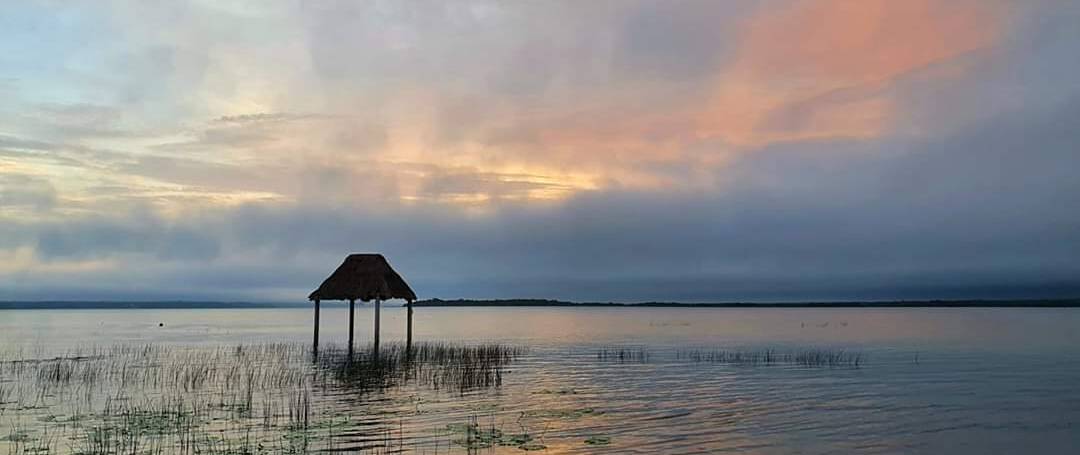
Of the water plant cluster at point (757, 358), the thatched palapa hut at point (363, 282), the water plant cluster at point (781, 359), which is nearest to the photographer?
the thatched palapa hut at point (363, 282)

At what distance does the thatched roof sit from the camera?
126ft

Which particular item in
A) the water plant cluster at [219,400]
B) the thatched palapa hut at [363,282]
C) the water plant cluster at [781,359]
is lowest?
the water plant cluster at [781,359]

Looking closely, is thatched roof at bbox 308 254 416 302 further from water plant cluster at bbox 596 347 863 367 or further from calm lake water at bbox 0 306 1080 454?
water plant cluster at bbox 596 347 863 367

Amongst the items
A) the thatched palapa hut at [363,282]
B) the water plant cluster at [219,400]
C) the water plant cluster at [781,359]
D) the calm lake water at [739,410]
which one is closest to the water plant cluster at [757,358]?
the water plant cluster at [781,359]

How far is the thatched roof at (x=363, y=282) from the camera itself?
3827 cm

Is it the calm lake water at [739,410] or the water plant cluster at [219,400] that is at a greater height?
the water plant cluster at [219,400]

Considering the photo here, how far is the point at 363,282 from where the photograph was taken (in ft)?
126

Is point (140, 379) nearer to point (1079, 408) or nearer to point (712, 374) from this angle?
point (712, 374)

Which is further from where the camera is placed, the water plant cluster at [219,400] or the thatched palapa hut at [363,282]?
the thatched palapa hut at [363,282]

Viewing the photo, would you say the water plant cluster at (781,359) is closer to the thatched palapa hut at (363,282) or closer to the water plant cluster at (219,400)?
the water plant cluster at (219,400)

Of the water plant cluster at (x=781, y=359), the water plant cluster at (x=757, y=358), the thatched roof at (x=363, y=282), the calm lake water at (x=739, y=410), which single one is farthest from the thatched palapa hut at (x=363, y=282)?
the water plant cluster at (x=781, y=359)

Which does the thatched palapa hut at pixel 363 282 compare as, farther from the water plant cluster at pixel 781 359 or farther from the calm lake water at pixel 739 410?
the water plant cluster at pixel 781 359

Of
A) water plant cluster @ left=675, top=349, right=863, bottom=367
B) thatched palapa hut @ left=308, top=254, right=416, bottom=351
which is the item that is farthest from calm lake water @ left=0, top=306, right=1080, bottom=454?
thatched palapa hut @ left=308, top=254, right=416, bottom=351

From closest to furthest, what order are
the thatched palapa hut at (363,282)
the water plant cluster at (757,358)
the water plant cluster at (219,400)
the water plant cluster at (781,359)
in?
the water plant cluster at (219,400) < the thatched palapa hut at (363,282) < the water plant cluster at (781,359) < the water plant cluster at (757,358)
